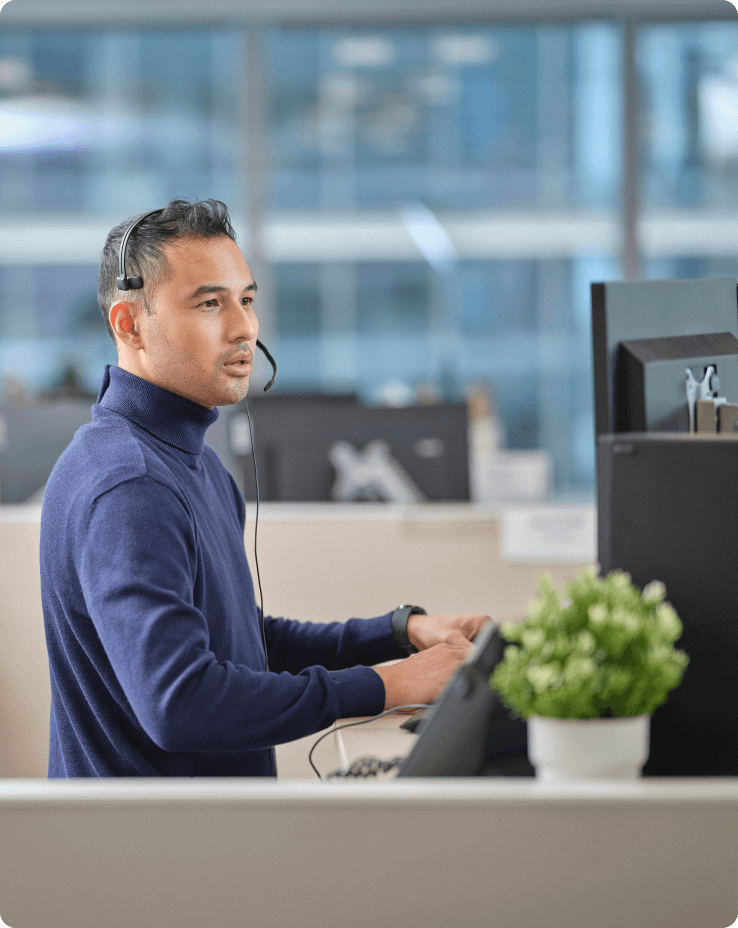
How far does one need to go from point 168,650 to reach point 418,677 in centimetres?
32

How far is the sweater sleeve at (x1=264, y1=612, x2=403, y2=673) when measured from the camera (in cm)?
138

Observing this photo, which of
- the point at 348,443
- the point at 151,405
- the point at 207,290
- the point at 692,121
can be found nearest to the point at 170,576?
the point at 151,405

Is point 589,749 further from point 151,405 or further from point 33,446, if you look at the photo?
point 33,446

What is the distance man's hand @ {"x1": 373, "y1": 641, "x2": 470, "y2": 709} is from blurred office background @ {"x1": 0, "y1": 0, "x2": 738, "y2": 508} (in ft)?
15.2

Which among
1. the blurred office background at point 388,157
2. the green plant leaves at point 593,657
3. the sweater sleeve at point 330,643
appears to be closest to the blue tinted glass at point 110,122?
the blurred office background at point 388,157

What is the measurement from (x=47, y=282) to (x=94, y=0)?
1.62 meters

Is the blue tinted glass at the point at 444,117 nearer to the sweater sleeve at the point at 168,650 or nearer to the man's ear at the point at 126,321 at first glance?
the man's ear at the point at 126,321

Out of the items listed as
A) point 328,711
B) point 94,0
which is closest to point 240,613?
point 328,711

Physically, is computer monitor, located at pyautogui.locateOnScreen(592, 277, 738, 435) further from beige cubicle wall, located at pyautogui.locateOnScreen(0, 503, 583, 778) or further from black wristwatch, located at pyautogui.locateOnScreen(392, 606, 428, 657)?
beige cubicle wall, located at pyautogui.locateOnScreen(0, 503, 583, 778)

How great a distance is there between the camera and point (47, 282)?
590 cm

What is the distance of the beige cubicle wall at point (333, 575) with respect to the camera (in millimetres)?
1949


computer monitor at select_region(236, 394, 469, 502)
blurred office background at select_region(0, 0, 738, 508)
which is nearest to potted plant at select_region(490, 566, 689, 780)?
computer monitor at select_region(236, 394, 469, 502)

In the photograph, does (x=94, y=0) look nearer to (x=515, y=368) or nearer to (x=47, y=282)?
(x=47, y=282)

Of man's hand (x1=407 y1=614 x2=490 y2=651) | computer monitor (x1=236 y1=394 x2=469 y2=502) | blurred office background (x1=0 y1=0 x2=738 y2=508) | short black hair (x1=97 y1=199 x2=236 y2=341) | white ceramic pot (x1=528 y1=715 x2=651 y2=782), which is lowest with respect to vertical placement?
man's hand (x1=407 y1=614 x2=490 y2=651)
